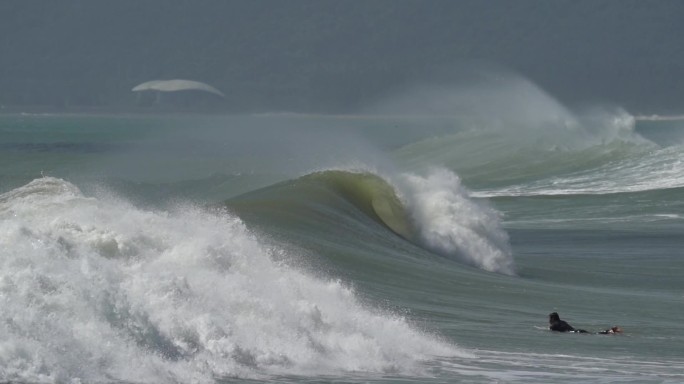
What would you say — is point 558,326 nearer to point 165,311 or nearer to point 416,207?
point 165,311

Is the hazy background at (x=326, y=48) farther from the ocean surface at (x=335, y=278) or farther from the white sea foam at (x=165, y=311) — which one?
the white sea foam at (x=165, y=311)

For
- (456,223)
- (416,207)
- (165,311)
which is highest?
(416,207)

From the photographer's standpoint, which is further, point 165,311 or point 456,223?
point 456,223

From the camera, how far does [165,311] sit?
13.2 meters

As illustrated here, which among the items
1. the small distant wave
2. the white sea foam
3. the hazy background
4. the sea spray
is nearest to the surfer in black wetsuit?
the white sea foam

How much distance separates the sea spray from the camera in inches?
1021

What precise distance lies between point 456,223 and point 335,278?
7203 millimetres

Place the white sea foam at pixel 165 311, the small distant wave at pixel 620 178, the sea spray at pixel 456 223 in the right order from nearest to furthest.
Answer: the white sea foam at pixel 165 311 < the sea spray at pixel 456 223 < the small distant wave at pixel 620 178

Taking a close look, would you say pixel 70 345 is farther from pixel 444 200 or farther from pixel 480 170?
pixel 480 170

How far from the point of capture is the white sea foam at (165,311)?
12.2 m

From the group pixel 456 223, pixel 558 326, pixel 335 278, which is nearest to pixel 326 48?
pixel 456 223

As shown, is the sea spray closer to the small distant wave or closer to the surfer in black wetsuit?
the surfer in black wetsuit

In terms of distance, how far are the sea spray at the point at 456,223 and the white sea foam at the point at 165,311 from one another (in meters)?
8.61

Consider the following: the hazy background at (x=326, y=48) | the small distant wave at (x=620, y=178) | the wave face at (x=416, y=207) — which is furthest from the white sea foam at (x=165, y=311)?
the hazy background at (x=326, y=48)
